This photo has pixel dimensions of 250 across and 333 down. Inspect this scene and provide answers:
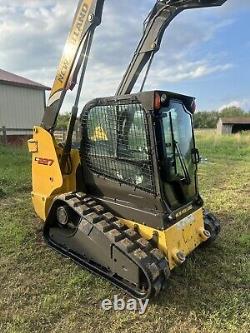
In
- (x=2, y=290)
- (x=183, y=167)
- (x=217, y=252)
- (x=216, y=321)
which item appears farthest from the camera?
(x=217, y=252)

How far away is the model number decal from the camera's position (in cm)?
392

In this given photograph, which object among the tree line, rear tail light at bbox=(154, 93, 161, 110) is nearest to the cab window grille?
rear tail light at bbox=(154, 93, 161, 110)

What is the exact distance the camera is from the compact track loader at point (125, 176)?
12.0 ft

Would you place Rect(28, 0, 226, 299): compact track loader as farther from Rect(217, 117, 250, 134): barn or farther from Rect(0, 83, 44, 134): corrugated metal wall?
Rect(217, 117, 250, 134): barn

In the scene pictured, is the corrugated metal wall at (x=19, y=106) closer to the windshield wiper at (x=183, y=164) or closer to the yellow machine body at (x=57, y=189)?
the yellow machine body at (x=57, y=189)

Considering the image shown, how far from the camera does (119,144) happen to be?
4.07 m

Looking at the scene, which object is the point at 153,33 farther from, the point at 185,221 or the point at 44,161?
the point at 185,221

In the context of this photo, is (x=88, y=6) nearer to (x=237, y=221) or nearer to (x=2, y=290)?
(x=2, y=290)

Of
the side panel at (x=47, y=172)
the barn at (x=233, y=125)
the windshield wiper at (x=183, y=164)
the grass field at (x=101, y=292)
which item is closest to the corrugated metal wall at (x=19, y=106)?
the grass field at (x=101, y=292)

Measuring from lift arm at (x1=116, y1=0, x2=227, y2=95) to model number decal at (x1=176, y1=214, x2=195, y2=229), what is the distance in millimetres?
1880

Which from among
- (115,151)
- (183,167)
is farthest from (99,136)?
(183,167)

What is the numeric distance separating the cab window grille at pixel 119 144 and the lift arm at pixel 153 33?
0.74 m

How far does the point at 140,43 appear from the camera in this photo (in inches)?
183

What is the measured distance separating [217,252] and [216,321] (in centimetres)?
149
